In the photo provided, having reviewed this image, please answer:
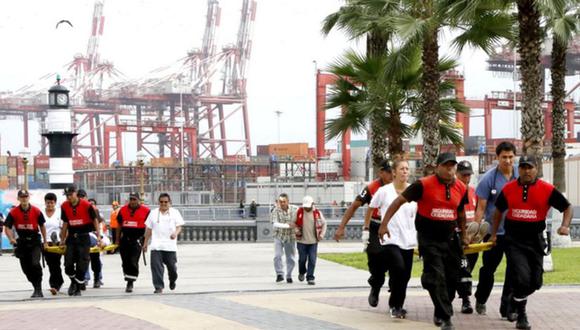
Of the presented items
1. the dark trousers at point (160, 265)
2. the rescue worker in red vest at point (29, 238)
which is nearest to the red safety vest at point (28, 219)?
the rescue worker in red vest at point (29, 238)

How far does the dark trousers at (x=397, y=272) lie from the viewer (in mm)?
11469

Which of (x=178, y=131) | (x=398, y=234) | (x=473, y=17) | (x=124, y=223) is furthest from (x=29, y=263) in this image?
(x=178, y=131)

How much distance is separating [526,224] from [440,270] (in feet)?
3.17

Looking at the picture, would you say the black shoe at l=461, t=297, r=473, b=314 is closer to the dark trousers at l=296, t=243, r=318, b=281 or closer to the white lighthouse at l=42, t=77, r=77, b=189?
the dark trousers at l=296, t=243, r=318, b=281

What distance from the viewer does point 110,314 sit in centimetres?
1227

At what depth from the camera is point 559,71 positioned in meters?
27.2

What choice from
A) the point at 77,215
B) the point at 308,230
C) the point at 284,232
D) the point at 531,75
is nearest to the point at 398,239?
the point at 77,215

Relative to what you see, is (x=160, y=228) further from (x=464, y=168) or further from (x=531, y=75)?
(x=531, y=75)

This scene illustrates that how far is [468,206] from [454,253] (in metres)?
1.45

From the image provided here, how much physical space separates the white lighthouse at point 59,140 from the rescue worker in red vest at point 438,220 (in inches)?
844

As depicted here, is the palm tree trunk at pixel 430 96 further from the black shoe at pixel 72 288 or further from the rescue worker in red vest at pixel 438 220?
the rescue worker in red vest at pixel 438 220

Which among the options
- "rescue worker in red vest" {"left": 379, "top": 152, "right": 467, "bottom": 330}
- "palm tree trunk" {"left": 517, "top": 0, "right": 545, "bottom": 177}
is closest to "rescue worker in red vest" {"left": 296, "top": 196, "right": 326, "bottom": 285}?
"palm tree trunk" {"left": 517, "top": 0, "right": 545, "bottom": 177}

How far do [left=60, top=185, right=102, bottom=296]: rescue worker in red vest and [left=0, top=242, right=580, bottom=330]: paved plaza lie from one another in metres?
0.39

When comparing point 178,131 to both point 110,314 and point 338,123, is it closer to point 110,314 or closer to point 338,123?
point 338,123
